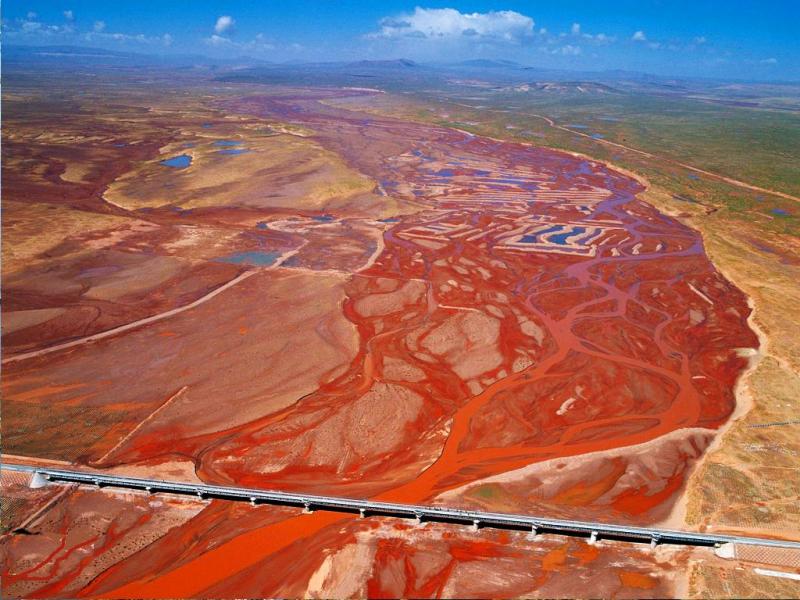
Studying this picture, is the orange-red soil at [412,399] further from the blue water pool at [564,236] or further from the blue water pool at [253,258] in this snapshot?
the blue water pool at [564,236]

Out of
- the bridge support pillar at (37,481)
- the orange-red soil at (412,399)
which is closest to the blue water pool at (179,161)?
the orange-red soil at (412,399)

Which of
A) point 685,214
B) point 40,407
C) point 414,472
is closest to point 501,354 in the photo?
point 414,472

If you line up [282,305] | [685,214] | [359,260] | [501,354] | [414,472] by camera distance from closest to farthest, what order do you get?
[414,472] < [501,354] < [282,305] < [359,260] < [685,214]

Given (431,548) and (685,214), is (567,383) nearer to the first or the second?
(431,548)

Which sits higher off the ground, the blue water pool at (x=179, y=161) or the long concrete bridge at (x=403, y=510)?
the blue water pool at (x=179, y=161)

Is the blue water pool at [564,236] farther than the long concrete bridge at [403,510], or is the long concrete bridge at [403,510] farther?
the blue water pool at [564,236]

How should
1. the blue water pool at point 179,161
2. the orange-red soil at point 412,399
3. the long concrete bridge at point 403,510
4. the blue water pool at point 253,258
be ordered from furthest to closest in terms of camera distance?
the blue water pool at point 179,161 → the blue water pool at point 253,258 → the long concrete bridge at point 403,510 → the orange-red soil at point 412,399

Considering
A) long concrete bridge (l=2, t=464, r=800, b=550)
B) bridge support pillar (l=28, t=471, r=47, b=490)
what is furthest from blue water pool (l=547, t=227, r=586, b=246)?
bridge support pillar (l=28, t=471, r=47, b=490)

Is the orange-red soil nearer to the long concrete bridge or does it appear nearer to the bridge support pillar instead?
the long concrete bridge
